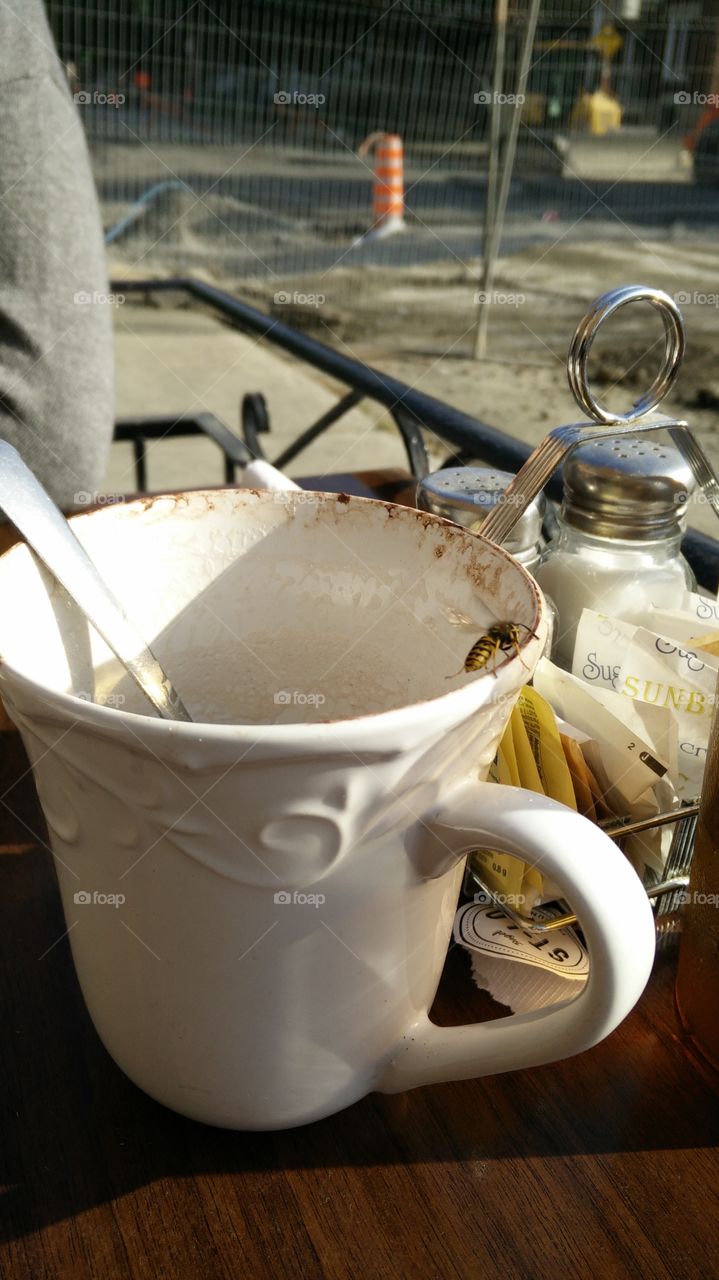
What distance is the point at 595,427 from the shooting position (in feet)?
1.39

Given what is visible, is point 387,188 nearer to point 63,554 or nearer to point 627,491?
point 627,491

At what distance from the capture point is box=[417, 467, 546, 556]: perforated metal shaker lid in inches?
20.1

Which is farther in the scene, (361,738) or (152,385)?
(152,385)

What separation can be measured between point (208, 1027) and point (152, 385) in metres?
3.56

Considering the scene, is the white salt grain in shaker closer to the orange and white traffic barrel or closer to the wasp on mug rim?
the wasp on mug rim

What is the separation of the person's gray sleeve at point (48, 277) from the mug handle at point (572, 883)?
2.58 feet

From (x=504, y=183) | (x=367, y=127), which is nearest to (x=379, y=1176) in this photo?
(x=504, y=183)

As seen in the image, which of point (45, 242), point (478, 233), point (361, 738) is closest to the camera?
point (361, 738)

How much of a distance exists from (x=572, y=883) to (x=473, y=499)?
30cm

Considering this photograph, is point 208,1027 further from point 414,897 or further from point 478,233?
point 478,233

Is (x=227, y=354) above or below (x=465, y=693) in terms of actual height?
below

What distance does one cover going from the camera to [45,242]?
0.95 metres

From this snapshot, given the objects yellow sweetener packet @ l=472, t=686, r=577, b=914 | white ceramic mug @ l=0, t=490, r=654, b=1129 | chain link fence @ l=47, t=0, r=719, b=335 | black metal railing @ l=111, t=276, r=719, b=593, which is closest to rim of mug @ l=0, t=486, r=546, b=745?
white ceramic mug @ l=0, t=490, r=654, b=1129

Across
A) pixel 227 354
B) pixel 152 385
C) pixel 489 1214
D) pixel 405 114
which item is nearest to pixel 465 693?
pixel 489 1214
